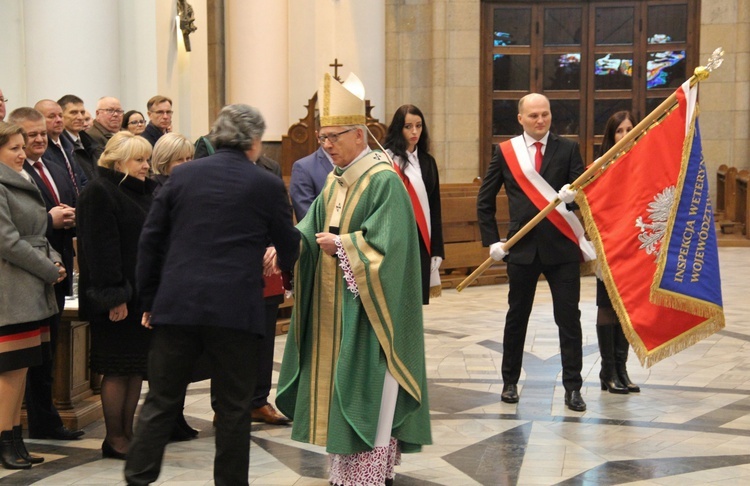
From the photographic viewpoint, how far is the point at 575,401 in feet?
19.9

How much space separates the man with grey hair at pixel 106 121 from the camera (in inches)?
278

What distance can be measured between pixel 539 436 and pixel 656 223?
1.31 m

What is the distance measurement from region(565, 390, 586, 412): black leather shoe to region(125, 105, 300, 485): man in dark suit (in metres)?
2.47

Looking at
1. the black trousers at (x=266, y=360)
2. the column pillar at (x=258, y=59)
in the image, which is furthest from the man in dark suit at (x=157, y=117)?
the column pillar at (x=258, y=59)

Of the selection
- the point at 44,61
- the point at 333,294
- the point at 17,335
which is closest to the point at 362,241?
the point at 333,294

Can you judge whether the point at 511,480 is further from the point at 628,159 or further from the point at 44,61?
the point at 44,61

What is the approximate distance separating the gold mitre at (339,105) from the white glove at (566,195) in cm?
172

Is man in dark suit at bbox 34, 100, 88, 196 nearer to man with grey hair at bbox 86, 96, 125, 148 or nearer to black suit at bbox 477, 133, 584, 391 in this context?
man with grey hair at bbox 86, 96, 125, 148

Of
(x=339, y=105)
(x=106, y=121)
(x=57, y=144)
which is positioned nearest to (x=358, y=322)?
(x=339, y=105)

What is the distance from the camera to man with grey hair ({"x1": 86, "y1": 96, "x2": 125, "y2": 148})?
7070mm

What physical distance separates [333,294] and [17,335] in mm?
1490

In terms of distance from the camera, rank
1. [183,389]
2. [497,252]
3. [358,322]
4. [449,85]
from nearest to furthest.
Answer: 1. [183,389]
2. [358,322]
3. [497,252]
4. [449,85]

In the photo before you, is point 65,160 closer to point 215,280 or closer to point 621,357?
point 215,280

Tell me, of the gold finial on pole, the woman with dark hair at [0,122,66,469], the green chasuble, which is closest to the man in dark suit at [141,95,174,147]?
the woman with dark hair at [0,122,66,469]
